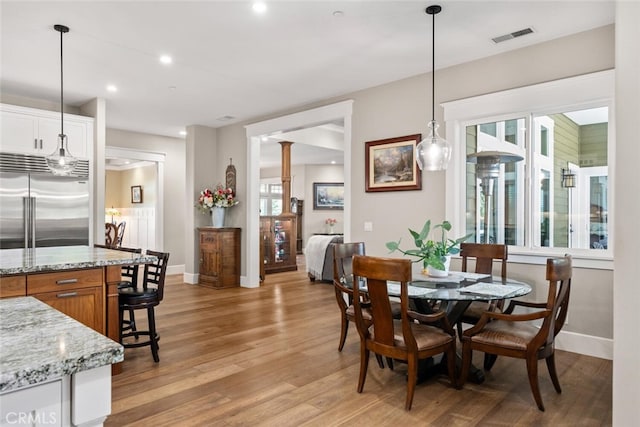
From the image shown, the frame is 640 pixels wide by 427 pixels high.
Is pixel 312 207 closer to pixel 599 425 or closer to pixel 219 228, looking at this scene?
pixel 219 228

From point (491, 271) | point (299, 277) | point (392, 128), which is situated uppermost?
point (392, 128)

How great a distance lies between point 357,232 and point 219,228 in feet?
8.81

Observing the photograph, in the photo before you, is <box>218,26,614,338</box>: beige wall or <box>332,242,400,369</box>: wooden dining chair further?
<box>218,26,614,338</box>: beige wall

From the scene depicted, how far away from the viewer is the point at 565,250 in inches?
146

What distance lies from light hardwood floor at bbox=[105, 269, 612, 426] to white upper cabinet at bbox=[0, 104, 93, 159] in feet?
9.43

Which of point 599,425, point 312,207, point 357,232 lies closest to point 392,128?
point 357,232

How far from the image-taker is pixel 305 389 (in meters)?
2.83

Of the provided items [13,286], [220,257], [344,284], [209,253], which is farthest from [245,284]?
[13,286]

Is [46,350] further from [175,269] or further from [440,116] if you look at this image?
[175,269]

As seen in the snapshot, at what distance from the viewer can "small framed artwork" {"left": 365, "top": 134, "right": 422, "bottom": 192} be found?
4559 mm

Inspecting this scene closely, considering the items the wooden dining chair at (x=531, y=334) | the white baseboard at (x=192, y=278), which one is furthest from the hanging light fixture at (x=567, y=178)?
the white baseboard at (x=192, y=278)

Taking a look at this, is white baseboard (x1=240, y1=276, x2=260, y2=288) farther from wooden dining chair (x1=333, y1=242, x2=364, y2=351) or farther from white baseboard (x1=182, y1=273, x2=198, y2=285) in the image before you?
wooden dining chair (x1=333, y1=242, x2=364, y2=351)

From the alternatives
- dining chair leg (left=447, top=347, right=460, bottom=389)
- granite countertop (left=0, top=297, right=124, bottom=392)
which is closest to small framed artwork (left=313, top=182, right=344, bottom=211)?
dining chair leg (left=447, top=347, right=460, bottom=389)

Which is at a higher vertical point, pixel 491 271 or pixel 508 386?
pixel 491 271
